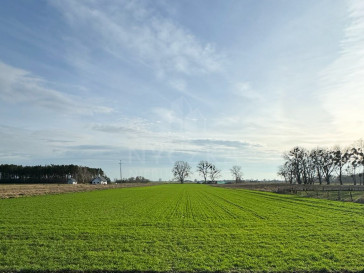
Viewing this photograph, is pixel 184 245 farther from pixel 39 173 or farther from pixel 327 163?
pixel 39 173

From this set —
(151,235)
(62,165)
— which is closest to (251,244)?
(151,235)

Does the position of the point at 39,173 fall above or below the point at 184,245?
above

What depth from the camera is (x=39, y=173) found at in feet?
510

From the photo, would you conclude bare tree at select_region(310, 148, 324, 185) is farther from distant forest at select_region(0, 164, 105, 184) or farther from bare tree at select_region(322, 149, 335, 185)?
distant forest at select_region(0, 164, 105, 184)

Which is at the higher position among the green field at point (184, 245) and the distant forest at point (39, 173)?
the distant forest at point (39, 173)

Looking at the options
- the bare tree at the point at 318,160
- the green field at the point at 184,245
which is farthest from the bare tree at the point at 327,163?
the green field at the point at 184,245

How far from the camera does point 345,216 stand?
76.9 ft

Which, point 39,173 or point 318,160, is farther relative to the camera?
point 39,173

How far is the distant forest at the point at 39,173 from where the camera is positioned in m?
150

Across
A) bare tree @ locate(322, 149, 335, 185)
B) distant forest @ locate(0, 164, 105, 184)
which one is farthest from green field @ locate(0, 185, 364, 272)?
distant forest @ locate(0, 164, 105, 184)

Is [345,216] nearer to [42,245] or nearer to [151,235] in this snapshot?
[151,235]

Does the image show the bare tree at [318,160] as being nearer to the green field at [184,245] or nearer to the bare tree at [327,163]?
the bare tree at [327,163]

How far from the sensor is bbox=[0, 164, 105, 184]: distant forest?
15025 cm

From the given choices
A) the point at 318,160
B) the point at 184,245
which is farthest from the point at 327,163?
the point at 184,245
